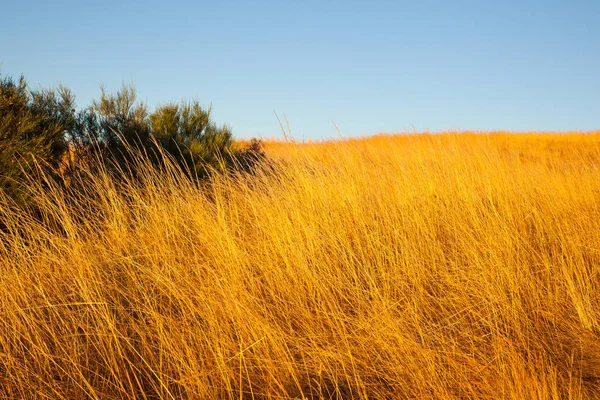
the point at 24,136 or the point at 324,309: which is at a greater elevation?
the point at 24,136

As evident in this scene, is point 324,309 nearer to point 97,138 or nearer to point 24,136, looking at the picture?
point 24,136

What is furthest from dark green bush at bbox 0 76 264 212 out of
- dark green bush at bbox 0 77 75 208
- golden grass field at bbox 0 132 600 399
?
golden grass field at bbox 0 132 600 399

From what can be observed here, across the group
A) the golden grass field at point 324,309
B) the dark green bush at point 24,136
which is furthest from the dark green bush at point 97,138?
the golden grass field at point 324,309

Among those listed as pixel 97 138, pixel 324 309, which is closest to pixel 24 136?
pixel 97 138

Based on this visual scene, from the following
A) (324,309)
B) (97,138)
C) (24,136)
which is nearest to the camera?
(324,309)

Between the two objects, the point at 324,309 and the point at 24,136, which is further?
the point at 24,136

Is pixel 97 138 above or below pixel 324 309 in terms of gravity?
above

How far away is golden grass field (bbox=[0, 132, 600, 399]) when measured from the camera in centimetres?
201

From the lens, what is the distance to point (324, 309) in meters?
2.47

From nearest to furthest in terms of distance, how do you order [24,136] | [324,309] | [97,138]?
[324,309] < [24,136] < [97,138]

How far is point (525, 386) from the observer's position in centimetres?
186

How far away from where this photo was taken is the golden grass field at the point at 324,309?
6.58 ft

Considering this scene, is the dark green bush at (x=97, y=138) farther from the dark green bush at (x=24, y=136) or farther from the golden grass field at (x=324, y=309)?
the golden grass field at (x=324, y=309)

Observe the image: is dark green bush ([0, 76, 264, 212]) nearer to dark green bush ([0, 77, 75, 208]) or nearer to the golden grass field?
dark green bush ([0, 77, 75, 208])
